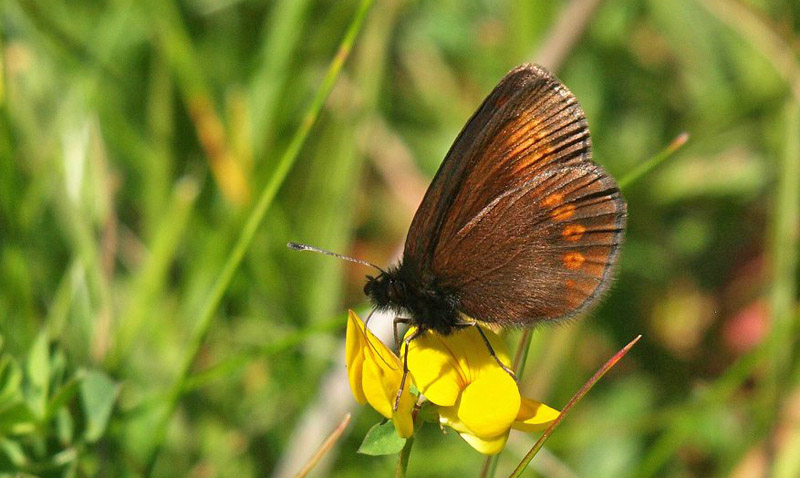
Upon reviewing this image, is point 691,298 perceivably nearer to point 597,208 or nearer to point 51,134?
point 597,208

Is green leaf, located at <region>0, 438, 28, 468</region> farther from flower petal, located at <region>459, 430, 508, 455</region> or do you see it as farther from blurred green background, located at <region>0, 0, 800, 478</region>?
flower petal, located at <region>459, 430, 508, 455</region>

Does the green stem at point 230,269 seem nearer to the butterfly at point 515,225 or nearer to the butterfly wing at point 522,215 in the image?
the butterfly at point 515,225

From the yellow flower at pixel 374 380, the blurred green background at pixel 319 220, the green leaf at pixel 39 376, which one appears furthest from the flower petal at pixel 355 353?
the green leaf at pixel 39 376

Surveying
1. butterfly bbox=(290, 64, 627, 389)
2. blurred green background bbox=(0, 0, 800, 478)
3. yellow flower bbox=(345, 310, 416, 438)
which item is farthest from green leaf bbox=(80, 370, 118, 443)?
yellow flower bbox=(345, 310, 416, 438)

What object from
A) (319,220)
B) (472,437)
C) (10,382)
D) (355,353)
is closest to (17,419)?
(10,382)

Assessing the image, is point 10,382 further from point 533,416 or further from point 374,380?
point 533,416

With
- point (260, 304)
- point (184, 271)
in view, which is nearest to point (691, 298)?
point (260, 304)
